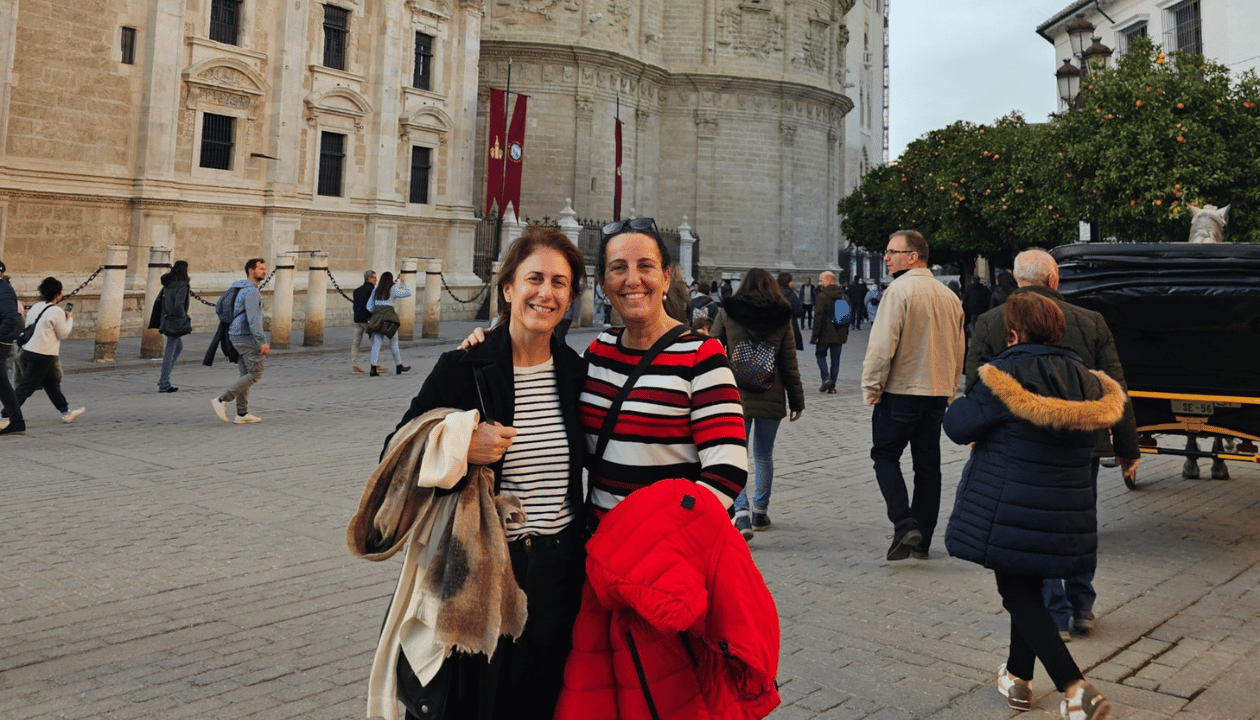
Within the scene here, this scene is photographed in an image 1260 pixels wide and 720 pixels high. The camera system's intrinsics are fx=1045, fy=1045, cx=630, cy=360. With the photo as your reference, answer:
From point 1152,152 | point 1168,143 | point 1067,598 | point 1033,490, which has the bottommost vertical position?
point 1067,598

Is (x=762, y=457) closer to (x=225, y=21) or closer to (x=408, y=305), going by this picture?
(x=408, y=305)

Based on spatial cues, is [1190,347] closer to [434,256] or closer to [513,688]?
[513,688]

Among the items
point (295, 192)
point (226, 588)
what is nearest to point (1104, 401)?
point (226, 588)

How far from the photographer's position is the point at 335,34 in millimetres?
25500

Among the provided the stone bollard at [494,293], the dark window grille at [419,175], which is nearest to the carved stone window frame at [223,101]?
the dark window grille at [419,175]

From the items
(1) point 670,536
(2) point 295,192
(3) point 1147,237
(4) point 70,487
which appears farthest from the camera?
(2) point 295,192

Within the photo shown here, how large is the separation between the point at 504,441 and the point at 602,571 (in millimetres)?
396

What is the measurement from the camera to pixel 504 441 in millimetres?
2543

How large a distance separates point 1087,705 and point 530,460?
2.45 m

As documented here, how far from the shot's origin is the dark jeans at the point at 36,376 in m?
10.6

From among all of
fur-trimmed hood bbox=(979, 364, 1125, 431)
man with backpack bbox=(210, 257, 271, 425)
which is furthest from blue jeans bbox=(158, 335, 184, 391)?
fur-trimmed hood bbox=(979, 364, 1125, 431)

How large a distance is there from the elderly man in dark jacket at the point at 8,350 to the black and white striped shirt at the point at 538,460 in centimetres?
916

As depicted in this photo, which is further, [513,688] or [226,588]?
[226,588]

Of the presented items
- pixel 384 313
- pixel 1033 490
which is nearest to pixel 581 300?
pixel 384 313
